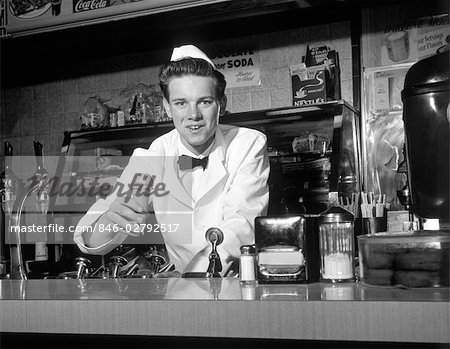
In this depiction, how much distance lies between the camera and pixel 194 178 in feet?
9.39

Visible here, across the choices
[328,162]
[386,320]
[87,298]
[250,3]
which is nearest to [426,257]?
[386,320]

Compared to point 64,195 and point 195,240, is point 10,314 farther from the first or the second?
point 64,195

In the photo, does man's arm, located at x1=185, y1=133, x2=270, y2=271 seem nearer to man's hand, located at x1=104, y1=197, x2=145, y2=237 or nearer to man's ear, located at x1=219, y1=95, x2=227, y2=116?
man's ear, located at x1=219, y1=95, x2=227, y2=116

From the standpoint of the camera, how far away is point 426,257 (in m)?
1.04

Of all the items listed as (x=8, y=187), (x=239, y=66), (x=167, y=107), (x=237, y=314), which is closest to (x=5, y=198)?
(x=8, y=187)

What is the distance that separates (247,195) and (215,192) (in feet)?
0.50

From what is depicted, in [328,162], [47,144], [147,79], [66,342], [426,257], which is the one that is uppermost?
[147,79]

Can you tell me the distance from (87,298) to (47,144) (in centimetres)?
248

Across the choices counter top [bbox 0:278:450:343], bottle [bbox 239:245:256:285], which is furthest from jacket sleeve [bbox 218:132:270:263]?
counter top [bbox 0:278:450:343]

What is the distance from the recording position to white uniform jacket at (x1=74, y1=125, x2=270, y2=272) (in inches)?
108

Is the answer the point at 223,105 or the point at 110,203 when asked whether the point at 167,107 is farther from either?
the point at 110,203

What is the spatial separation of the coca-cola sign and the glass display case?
0.60m

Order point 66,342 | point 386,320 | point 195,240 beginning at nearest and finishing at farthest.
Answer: point 386,320 → point 66,342 → point 195,240

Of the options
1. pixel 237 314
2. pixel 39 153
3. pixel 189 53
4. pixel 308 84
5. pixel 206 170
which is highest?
pixel 189 53
